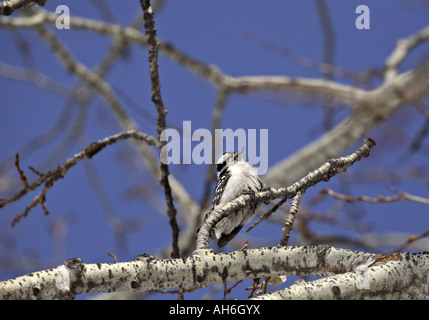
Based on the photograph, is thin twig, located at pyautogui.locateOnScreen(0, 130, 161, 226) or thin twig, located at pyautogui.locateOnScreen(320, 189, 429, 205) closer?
thin twig, located at pyautogui.locateOnScreen(320, 189, 429, 205)

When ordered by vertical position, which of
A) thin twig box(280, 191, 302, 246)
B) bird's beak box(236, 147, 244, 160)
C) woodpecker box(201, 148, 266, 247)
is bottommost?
thin twig box(280, 191, 302, 246)

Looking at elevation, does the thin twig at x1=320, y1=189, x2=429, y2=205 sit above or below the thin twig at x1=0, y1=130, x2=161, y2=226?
below

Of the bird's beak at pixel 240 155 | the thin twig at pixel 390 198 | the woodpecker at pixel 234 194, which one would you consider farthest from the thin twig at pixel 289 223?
the bird's beak at pixel 240 155

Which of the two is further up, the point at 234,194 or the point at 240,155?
the point at 240,155

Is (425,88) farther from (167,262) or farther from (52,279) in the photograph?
(52,279)

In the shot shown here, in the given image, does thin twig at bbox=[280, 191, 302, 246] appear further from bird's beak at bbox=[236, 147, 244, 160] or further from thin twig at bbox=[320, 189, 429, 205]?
bird's beak at bbox=[236, 147, 244, 160]

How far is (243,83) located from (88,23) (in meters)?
1.58

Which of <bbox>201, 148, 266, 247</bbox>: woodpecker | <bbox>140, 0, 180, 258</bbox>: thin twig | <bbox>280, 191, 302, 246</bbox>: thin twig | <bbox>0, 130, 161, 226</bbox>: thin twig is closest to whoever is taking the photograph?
<bbox>280, 191, 302, 246</bbox>: thin twig

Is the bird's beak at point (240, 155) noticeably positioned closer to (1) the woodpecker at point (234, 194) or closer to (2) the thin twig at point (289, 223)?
(1) the woodpecker at point (234, 194)

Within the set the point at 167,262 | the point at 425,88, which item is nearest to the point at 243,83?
the point at 425,88

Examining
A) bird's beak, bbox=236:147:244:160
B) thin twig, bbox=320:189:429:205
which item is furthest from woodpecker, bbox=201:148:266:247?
thin twig, bbox=320:189:429:205

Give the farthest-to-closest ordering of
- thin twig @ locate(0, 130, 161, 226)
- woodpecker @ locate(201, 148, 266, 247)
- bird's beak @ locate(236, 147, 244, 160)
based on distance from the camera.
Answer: bird's beak @ locate(236, 147, 244, 160), woodpecker @ locate(201, 148, 266, 247), thin twig @ locate(0, 130, 161, 226)

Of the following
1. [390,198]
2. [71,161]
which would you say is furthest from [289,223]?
[71,161]

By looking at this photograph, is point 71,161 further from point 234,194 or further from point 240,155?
point 240,155
